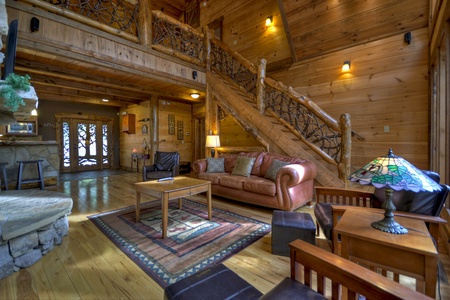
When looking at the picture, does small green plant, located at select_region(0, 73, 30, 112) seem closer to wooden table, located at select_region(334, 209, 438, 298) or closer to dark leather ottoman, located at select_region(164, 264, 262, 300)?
dark leather ottoman, located at select_region(164, 264, 262, 300)

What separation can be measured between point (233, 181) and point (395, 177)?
104 inches

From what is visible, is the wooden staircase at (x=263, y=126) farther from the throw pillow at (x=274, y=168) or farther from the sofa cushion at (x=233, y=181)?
the sofa cushion at (x=233, y=181)

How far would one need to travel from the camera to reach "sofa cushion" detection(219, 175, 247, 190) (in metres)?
3.56

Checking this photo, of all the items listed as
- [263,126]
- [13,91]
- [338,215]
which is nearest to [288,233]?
[338,215]

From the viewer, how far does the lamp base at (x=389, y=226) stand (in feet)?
4.25

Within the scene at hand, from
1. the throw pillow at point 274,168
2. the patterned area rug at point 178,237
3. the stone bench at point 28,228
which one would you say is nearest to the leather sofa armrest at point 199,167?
the patterned area rug at point 178,237

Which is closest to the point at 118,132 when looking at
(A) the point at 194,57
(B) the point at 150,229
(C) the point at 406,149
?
(A) the point at 194,57

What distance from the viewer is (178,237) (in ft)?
7.92

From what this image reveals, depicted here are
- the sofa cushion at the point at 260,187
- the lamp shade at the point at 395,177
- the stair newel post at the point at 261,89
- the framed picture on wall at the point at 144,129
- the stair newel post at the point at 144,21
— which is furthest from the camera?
the framed picture on wall at the point at 144,129

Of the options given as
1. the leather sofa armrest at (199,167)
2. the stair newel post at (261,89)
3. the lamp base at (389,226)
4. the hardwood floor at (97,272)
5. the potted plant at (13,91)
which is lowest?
the hardwood floor at (97,272)

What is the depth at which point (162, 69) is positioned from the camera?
14.7 ft

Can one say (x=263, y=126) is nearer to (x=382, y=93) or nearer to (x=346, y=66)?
(x=346, y=66)

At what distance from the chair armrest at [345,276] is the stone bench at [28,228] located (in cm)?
230

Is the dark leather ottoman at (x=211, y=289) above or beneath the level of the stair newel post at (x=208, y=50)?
beneath
